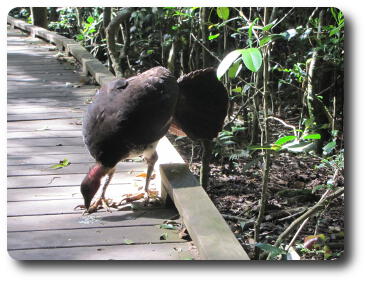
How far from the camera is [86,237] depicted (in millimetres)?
3088

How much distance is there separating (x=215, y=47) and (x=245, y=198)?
53.4 inches

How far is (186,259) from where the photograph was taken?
9.45ft

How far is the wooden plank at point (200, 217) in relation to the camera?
267 cm

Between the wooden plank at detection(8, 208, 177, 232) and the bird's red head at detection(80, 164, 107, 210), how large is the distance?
101 millimetres

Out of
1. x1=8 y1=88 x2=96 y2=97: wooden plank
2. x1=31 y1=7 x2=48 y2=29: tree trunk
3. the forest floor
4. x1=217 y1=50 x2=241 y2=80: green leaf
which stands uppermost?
x1=217 y1=50 x2=241 y2=80: green leaf

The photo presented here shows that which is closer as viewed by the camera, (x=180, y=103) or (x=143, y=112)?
(x=143, y=112)

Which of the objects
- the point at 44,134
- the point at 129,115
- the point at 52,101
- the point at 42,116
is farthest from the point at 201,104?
the point at 52,101

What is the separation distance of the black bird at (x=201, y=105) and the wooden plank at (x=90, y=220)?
2.10 feet

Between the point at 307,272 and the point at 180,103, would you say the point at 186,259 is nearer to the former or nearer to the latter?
the point at 307,272

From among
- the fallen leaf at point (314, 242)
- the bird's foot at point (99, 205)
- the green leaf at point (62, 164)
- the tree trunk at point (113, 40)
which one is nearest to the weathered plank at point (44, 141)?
the green leaf at point (62, 164)

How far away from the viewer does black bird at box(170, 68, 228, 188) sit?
12.0 feet

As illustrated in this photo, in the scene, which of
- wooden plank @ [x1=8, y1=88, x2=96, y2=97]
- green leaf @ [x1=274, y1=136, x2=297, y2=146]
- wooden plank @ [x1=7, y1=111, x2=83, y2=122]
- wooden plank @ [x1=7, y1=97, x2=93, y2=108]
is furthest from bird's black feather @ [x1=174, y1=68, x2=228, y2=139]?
wooden plank @ [x1=8, y1=88, x2=96, y2=97]

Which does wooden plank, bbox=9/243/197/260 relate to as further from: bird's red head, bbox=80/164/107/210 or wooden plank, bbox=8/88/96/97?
wooden plank, bbox=8/88/96/97

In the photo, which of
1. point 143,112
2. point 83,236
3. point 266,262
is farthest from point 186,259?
point 143,112
